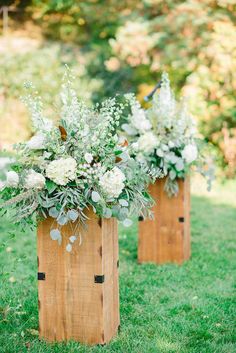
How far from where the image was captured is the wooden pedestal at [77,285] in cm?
330

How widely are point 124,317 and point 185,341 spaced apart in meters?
0.53

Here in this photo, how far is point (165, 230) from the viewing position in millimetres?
5180

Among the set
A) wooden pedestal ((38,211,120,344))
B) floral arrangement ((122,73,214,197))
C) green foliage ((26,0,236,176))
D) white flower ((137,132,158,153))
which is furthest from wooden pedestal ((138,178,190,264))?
green foliage ((26,0,236,176))

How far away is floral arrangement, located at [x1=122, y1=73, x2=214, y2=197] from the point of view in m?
4.89

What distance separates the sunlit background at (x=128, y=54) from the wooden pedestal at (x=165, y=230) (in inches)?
188

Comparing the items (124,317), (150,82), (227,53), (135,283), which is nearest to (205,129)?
(227,53)

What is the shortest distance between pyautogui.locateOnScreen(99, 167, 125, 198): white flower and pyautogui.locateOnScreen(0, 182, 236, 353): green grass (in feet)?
2.23

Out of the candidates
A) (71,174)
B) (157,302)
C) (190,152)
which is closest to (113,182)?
(71,174)

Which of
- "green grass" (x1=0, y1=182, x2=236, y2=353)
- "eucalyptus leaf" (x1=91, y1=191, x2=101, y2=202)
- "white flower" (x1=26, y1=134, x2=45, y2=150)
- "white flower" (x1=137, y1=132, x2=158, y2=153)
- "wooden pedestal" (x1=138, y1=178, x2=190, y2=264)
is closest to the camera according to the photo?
"eucalyptus leaf" (x1=91, y1=191, x2=101, y2=202)

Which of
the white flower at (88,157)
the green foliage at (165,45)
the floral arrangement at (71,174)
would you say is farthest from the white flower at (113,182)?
the green foliage at (165,45)

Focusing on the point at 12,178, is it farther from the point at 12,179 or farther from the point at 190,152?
the point at 190,152

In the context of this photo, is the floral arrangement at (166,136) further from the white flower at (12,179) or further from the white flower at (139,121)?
the white flower at (12,179)

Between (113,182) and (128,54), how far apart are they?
881 centimetres

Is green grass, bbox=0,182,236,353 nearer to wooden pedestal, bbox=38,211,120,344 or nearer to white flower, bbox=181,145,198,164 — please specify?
wooden pedestal, bbox=38,211,120,344
